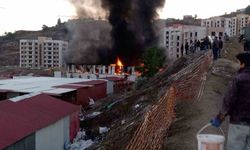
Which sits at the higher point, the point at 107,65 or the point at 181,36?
the point at 181,36

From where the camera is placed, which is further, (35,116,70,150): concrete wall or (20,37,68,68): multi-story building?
(20,37,68,68): multi-story building

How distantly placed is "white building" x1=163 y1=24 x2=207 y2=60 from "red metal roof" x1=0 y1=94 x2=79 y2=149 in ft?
174

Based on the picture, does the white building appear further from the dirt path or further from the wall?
the wall

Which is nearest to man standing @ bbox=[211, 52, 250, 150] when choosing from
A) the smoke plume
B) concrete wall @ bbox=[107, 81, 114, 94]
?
concrete wall @ bbox=[107, 81, 114, 94]

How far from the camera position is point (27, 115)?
675 inches

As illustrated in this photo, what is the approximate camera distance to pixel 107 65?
66938 mm

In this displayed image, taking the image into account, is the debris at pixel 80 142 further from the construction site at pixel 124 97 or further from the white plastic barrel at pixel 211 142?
the white plastic barrel at pixel 211 142

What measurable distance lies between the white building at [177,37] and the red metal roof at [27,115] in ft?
174

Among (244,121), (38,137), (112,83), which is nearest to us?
(244,121)

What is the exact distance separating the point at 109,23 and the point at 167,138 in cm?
5909

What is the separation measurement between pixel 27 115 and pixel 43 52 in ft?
245

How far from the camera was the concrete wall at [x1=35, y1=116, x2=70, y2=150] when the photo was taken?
16.1m

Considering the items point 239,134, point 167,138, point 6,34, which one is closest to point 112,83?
point 167,138

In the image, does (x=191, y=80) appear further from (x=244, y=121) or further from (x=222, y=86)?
(x=244, y=121)
